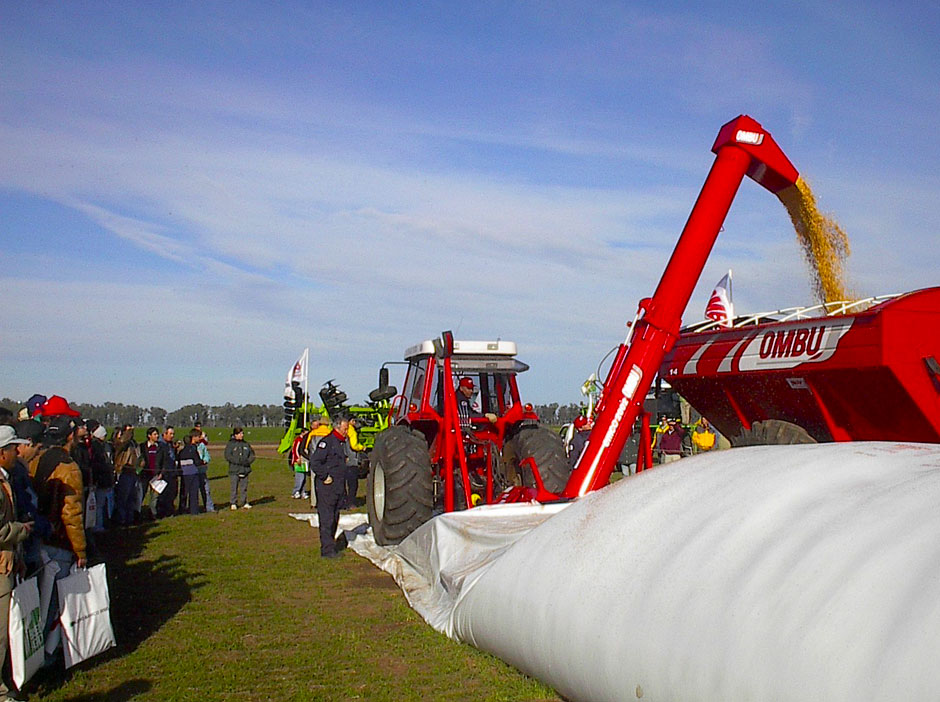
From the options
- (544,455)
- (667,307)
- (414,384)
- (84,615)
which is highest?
(667,307)

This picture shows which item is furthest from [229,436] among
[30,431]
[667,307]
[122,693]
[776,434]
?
[122,693]

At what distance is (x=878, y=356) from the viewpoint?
8570 millimetres

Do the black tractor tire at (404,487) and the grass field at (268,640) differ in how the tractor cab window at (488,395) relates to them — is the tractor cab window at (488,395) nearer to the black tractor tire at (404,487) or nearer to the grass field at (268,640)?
the black tractor tire at (404,487)

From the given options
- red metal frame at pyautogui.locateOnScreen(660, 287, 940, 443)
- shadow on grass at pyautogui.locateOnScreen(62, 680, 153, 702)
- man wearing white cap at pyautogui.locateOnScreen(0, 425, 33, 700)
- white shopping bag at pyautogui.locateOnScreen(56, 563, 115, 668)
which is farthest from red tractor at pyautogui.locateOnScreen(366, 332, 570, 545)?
man wearing white cap at pyautogui.locateOnScreen(0, 425, 33, 700)

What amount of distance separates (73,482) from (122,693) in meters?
1.61

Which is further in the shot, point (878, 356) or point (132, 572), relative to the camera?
point (132, 572)

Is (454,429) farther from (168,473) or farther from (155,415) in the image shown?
(155,415)

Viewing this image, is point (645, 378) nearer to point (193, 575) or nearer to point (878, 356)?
point (878, 356)

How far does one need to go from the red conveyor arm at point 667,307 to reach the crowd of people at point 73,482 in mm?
4077

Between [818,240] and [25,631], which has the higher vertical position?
[818,240]

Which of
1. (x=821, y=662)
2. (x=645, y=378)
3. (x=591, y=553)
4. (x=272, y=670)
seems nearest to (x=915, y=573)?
(x=821, y=662)

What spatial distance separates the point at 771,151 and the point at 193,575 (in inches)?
271

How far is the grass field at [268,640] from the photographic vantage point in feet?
17.9

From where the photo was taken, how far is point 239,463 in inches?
629
